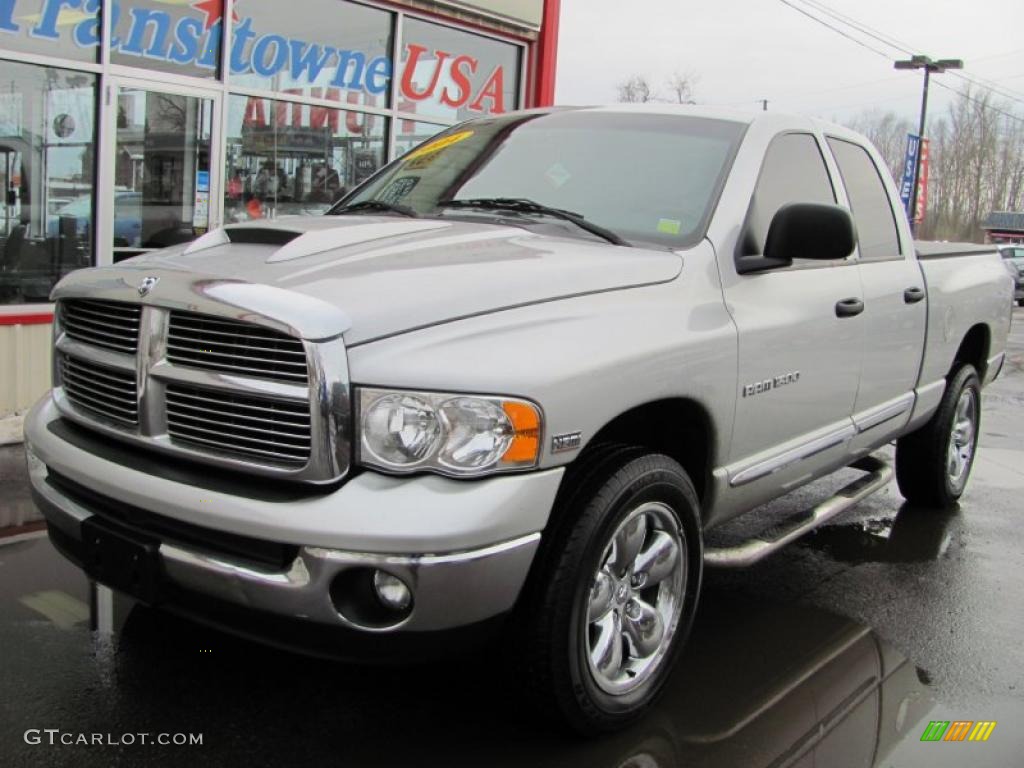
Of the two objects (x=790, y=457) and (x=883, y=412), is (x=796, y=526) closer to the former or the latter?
(x=790, y=457)

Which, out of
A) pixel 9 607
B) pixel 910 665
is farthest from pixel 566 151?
pixel 9 607

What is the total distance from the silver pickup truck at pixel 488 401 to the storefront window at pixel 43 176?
4.09 meters

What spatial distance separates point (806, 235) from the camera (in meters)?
3.52

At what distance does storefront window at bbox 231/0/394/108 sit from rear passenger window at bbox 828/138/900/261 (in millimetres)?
5586

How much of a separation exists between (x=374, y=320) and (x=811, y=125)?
2649 mm

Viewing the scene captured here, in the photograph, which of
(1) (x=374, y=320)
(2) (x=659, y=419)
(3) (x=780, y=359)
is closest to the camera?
(1) (x=374, y=320)

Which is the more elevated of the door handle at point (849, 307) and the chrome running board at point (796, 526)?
the door handle at point (849, 307)

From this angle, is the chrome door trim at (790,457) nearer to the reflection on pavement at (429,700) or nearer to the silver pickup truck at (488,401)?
the silver pickup truck at (488,401)

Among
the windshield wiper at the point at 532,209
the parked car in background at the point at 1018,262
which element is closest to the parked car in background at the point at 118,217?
the windshield wiper at the point at 532,209

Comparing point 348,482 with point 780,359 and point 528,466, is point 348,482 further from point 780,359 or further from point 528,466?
point 780,359

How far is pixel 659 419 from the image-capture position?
10.9ft

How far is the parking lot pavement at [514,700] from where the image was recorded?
296 centimetres

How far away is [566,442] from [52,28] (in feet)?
20.0

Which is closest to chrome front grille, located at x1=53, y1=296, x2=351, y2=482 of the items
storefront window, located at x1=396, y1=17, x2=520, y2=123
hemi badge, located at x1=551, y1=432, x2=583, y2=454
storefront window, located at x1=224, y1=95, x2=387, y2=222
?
hemi badge, located at x1=551, y1=432, x2=583, y2=454
